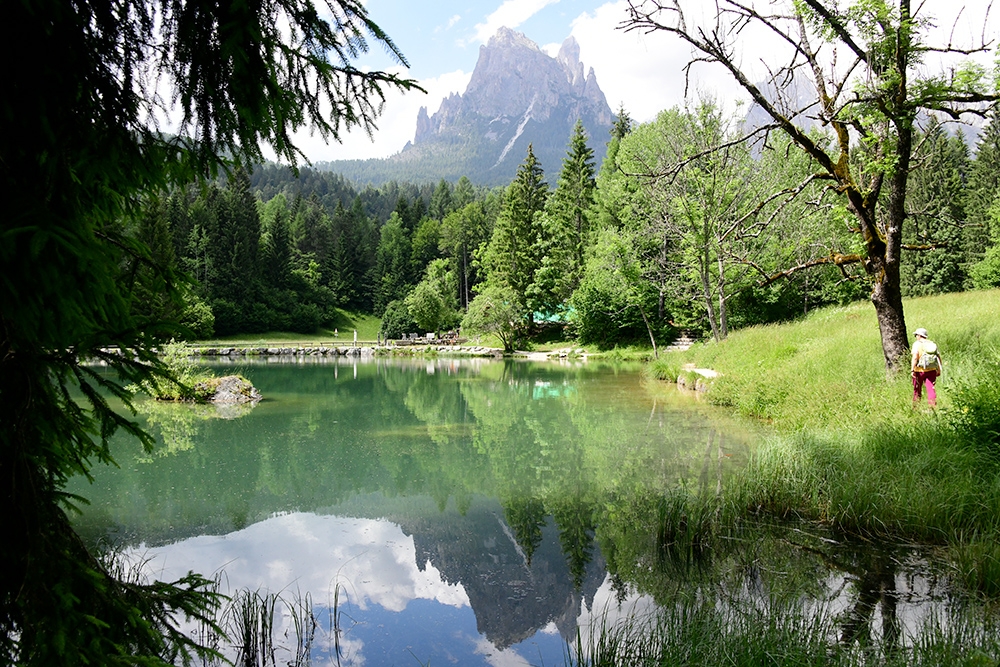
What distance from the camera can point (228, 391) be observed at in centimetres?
1686

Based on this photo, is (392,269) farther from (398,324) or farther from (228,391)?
(228,391)

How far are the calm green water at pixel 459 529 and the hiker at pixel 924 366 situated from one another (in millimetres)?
2408

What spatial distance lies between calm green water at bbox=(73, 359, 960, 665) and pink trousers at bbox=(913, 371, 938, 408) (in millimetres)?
2360

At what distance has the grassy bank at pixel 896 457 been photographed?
5.04m

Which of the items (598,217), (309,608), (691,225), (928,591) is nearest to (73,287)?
(309,608)

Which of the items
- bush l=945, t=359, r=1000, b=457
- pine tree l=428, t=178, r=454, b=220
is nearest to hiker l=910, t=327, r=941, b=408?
bush l=945, t=359, r=1000, b=457

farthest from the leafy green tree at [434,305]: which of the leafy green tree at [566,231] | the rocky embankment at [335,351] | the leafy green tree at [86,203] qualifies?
the leafy green tree at [86,203]

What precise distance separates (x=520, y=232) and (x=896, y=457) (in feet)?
132

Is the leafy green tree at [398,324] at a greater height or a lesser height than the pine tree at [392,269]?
lesser

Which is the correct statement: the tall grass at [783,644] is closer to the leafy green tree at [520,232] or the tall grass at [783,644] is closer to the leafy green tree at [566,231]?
the leafy green tree at [566,231]

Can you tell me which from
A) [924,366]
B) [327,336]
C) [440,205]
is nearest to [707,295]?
[924,366]

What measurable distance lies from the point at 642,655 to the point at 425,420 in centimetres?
1115

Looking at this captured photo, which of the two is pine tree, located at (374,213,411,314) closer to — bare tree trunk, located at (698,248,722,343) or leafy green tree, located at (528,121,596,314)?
leafy green tree, located at (528,121,596,314)

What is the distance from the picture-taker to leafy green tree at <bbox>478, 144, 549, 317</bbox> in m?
44.9
